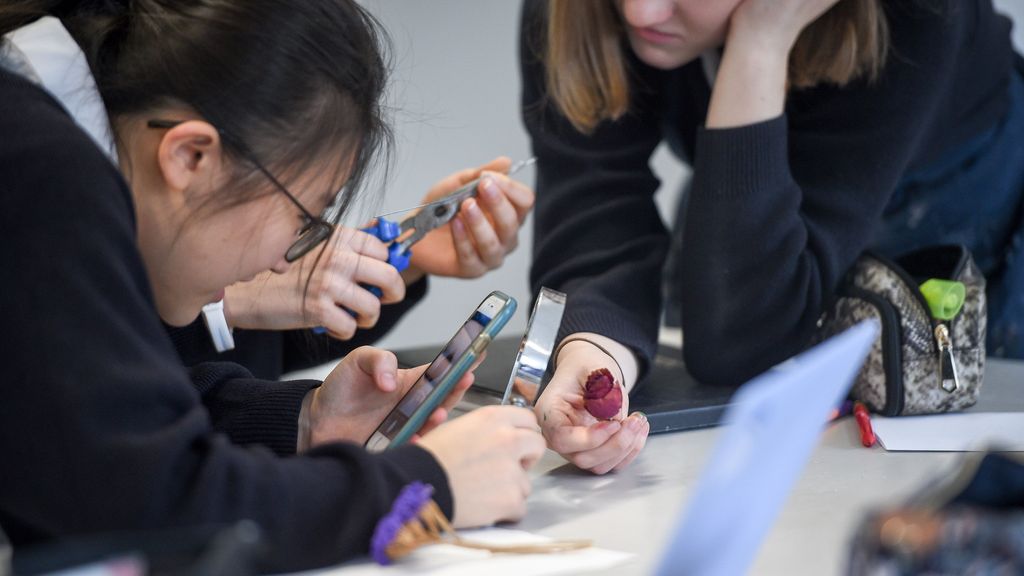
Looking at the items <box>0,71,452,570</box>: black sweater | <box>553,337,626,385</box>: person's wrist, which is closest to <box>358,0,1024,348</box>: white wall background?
<box>553,337,626,385</box>: person's wrist

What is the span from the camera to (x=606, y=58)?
1.14m

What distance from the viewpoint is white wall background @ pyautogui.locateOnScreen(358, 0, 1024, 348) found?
2.01m

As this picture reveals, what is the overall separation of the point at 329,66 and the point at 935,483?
0.44 m

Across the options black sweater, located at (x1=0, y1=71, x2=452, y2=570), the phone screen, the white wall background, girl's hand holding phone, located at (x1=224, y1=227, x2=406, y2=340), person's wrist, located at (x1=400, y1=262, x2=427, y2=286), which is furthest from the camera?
the white wall background

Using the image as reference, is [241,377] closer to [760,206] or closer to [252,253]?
[252,253]

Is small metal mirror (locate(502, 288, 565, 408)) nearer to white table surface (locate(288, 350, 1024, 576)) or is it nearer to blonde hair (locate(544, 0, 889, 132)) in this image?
white table surface (locate(288, 350, 1024, 576))

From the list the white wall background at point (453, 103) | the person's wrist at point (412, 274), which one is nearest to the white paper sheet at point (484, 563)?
the person's wrist at point (412, 274)

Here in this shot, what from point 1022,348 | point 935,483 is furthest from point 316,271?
point 1022,348

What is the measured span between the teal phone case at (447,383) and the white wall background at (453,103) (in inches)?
46.6

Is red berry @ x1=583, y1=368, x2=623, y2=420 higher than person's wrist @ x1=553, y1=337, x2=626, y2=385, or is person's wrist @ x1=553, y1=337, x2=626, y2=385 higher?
red berry @ x1=583, y1=368, x2=623, y2=420

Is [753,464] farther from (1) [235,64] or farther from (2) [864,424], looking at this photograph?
(2) [864,424]

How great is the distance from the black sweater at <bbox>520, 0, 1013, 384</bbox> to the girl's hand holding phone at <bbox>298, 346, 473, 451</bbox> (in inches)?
9.6

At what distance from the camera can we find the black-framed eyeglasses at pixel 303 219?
67 centimetres

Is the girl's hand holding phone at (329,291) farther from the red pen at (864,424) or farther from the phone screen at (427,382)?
the red pen at (864,424)
